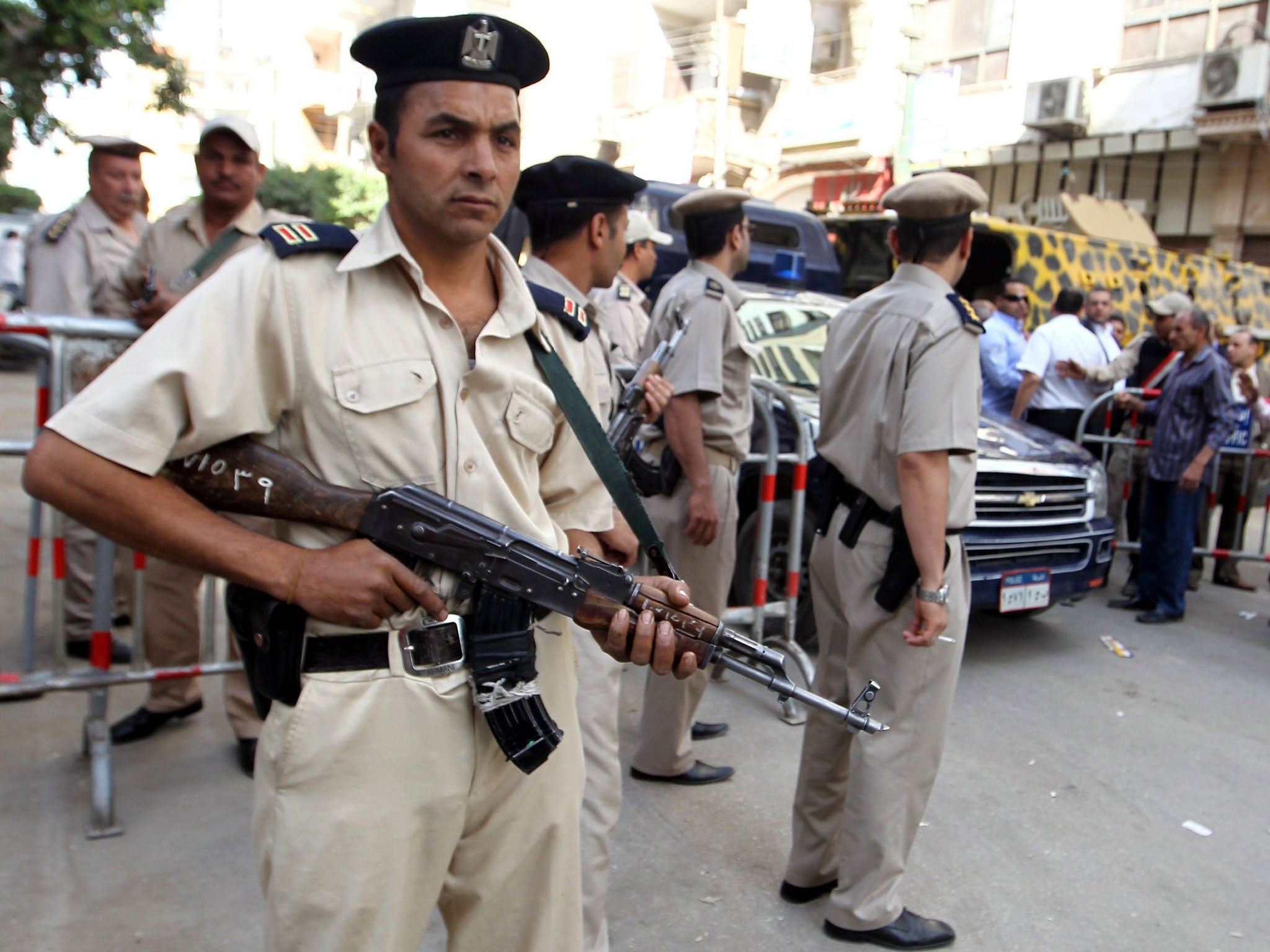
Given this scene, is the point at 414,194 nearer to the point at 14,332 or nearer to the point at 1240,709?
the point at 14,332

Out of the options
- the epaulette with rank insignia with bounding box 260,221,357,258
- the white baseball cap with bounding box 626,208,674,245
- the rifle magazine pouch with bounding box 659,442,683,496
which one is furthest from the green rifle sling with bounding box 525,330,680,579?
the white baseball cap with bounding box 626,208,674,245

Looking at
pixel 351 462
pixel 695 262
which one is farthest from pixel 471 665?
pixel 695 262

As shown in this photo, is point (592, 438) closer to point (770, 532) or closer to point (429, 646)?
point (429, 646)

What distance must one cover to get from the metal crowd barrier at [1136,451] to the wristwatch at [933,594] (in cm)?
490

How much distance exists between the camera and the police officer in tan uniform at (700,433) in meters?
3.83

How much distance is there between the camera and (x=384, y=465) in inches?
61.8

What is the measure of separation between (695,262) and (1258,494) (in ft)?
22.6

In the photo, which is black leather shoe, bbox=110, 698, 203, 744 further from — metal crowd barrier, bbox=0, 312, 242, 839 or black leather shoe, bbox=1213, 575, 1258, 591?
black leather shoe, bbox=1213, 575, 1258, 591

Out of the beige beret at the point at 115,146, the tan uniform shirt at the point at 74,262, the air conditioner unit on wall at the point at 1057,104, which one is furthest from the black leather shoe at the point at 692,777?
the air conditioner unit on wall at the point at 1057,104

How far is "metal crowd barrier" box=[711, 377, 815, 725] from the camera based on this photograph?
4809 millimetres

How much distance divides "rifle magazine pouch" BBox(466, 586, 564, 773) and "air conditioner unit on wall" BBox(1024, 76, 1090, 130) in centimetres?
2093

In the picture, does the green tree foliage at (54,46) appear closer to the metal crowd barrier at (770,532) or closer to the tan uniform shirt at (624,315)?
the tan uniform shirt at (624,315)

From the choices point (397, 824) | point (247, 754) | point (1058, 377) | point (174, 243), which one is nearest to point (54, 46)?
point (174, 243)

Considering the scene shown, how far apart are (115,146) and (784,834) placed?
4154 millimetres
